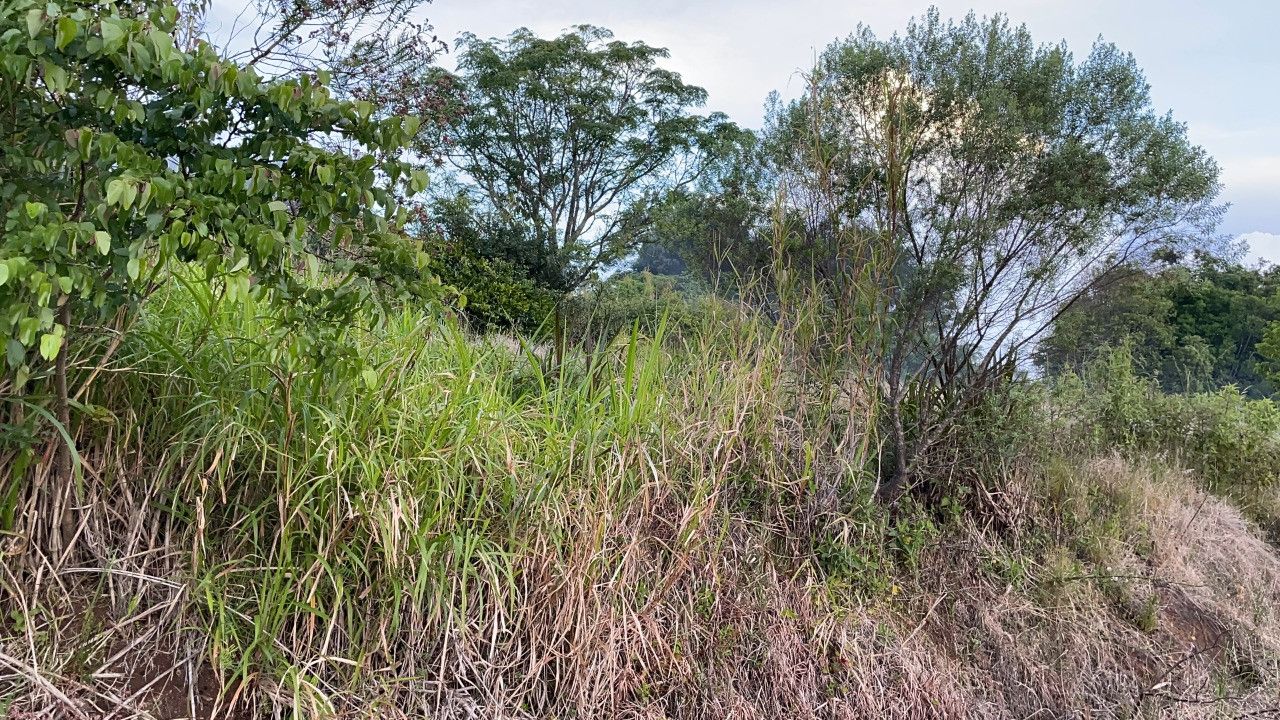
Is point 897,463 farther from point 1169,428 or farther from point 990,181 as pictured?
point 1169,428

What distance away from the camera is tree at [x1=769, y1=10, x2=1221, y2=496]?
351cm

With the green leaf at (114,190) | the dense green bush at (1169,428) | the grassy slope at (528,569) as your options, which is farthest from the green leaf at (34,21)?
the dense green bush at (1169,428)

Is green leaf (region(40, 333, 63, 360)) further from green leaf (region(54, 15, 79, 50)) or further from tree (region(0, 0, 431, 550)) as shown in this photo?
green leaf (region(54, 15, 79, 50))

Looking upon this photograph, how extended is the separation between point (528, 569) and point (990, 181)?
11.5 ft

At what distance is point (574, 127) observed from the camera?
16.0 m

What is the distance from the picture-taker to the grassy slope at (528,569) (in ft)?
5.33

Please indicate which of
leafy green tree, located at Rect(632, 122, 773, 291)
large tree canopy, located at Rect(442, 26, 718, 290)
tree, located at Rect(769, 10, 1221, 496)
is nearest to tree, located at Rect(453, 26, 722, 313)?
large tree canopy, located at Rect(442, 26, 718, 290)

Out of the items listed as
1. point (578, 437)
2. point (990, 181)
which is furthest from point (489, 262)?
point (578, 437)

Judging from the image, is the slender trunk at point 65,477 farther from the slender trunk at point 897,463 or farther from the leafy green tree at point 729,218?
the leafy green tree at point 729,218

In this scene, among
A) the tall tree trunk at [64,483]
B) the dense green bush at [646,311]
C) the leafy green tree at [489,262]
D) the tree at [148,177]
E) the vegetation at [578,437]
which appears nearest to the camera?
the tree at [148,177]

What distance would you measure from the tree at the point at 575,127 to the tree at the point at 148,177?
13189 mm

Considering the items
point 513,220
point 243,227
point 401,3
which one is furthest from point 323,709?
point 513,220

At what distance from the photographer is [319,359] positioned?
1.62 meters

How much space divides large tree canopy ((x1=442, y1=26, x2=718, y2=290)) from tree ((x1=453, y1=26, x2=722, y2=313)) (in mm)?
25
